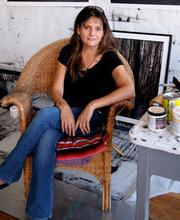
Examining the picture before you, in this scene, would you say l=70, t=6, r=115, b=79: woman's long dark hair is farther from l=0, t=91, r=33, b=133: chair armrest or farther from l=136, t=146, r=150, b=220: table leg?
l=136, t=146, r=150, b=220: table leg

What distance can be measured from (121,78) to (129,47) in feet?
1.93

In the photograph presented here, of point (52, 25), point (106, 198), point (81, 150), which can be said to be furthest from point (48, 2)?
point (106, 198)

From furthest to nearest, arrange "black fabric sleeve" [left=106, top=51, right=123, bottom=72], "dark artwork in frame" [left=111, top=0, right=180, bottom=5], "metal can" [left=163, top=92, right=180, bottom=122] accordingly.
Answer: "dark artwork in frame" [left=111, top=0, right=180, bottom=5]
"black fabric sleeve" [left=106, top=51, right=123, bottom=72]
"metal can" [left=163, top=92, right=180, bottom=122]

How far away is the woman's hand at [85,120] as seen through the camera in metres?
1.33

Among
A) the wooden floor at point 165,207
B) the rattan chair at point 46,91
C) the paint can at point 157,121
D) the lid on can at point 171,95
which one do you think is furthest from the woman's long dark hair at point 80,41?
the wooden floor at point 165,207

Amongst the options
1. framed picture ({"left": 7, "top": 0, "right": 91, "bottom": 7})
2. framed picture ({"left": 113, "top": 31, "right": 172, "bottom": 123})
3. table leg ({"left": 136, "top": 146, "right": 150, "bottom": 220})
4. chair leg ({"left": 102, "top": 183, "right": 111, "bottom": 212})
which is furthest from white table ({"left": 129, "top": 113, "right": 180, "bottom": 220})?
framed picture ({"left": 7, "top": 0, "right": 91, "bottom": 7})

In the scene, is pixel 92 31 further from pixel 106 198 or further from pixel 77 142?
pixel 106 198

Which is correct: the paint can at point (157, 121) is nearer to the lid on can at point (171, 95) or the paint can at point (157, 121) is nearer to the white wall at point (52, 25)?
the lid on can at point (171, 95)

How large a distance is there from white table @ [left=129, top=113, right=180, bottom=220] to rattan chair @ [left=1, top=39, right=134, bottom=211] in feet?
1.28

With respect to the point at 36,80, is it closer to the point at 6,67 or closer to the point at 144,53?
the point at 144,53

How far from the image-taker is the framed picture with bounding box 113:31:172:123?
1816 mm

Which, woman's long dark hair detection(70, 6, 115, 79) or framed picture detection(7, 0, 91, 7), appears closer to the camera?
woman's long dark hair detection(70, 6, 115, 79)

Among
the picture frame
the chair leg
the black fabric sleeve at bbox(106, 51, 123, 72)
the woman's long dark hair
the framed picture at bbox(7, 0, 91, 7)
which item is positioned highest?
the framed picture at bbox(7, 0, 91, 7)

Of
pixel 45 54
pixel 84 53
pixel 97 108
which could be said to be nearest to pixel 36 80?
pixel 45 54
